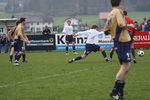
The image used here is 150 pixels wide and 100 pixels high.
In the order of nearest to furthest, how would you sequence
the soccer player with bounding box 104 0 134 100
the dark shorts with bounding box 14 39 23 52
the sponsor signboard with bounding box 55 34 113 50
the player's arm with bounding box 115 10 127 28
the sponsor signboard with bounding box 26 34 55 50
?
the player's arm with bounding box 115 10 127 28 < the soccer player with bounding box 104 0 134 100 < the dark shorts with bounding box 14 39 23 52 < the sponsor signboard with bounding box 55 34 113 50 < the sponsor signboard with bounding box 26 34 55 50

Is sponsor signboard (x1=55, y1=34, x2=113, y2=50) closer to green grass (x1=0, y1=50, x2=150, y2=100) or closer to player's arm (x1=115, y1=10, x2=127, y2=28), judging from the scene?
green grass (x1=0, y1=50, x2=150, y2=100)

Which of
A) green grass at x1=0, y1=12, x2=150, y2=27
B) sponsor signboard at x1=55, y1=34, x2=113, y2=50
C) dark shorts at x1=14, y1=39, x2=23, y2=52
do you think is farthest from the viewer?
green grass at x1=0, y1=12, x2=150, y2=27

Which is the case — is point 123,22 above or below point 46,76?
above

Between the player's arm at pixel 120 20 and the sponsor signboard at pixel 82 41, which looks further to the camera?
the sponsor signboard at pixel 82 41

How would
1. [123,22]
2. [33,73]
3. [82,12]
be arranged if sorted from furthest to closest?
1. [82,12]
2. [33,73]
3. [123,22]

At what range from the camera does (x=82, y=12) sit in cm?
9425

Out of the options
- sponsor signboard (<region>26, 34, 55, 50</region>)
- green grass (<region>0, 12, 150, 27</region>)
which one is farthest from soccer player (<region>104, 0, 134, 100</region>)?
green grass (<region>0, 12, 150, 27</region>)

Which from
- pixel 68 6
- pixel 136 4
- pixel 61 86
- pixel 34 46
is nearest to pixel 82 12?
pixel 68 6

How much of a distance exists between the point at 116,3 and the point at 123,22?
47cm

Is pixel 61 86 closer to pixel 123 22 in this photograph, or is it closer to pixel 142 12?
pixel 123 22

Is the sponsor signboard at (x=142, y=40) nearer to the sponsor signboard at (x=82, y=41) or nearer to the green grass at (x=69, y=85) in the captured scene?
the sponsor signboard at (x=82, y=41)

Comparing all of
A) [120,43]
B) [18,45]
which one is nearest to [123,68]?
[120,43]

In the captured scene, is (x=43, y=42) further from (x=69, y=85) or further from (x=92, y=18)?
(x=92, y=18)

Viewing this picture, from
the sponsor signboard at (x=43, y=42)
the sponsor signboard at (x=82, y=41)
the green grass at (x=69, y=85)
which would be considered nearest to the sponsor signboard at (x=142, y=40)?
the sponsor signboard at (x=82, y=41)
